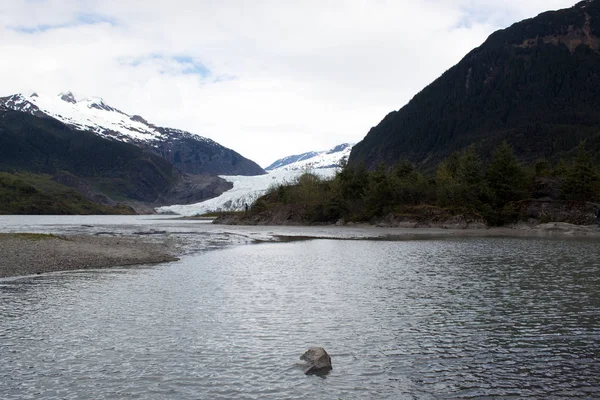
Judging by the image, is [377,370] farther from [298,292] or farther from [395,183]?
[395,183]

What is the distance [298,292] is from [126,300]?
8045mm

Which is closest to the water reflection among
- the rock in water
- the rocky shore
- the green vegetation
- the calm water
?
the calm water

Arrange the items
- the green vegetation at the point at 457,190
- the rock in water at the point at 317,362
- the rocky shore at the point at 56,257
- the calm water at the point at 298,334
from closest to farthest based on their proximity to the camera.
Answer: the calm water at the point at 298,334 → the rock in water at the point at 317,362 → the rocky shore at the point at 56,257 → the green vegetation at the point at 457,190

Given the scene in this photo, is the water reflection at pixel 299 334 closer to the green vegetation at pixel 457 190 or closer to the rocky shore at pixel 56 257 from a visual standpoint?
the rocky shore at pixel 56 257

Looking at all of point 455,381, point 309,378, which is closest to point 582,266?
point 455,381

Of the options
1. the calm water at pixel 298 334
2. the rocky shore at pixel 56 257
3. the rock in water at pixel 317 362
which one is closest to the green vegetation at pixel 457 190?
the calm water at pixel 298 334

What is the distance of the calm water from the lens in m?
11.9

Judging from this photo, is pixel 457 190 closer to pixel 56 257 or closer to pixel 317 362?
pixel 56 257

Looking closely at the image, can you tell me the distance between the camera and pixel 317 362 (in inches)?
505

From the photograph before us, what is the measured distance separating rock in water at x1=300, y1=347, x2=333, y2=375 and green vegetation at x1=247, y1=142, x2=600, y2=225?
85.5 m

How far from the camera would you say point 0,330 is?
1652cm

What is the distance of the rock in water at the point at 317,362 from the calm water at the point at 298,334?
0.29 meters

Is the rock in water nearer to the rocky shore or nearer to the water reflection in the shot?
the water reflection

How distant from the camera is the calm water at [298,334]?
→ 11891 mm
